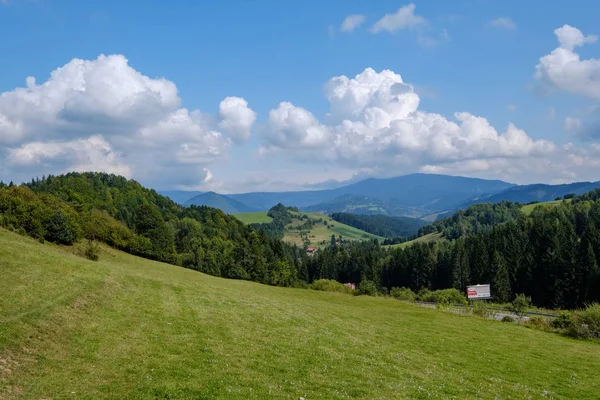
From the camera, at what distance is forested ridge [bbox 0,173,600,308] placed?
7449 centimetres

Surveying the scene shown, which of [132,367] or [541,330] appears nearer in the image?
[132,367]

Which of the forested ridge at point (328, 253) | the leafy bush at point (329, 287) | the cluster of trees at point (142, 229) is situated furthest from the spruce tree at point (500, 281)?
the cluster of trees at point (142, 229)

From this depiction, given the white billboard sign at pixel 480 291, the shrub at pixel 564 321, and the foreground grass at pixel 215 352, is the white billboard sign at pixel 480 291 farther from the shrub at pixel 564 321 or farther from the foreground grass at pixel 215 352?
the foreground grass at pixel 215 352

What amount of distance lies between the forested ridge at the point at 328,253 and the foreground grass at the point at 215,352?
4358cm

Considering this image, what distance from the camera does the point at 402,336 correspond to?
3394cm

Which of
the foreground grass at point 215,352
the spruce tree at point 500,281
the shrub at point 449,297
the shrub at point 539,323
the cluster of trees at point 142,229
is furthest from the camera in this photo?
the spruce tree at point 500,281

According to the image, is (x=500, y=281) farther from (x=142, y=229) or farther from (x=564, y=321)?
(x=142, y=229)

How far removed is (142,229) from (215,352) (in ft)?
309

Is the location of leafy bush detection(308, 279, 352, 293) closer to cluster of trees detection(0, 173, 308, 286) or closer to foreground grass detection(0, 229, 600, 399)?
cluster of trees detection(0, 173, 308, 286)

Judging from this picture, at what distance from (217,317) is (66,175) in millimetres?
204917

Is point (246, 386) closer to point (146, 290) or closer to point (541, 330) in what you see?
point (146, 290)

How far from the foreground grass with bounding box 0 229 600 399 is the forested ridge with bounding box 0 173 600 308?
43579mm

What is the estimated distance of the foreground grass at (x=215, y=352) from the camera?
51.0 feet

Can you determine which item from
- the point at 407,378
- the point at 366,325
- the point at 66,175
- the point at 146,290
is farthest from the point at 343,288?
the point at 66,175
